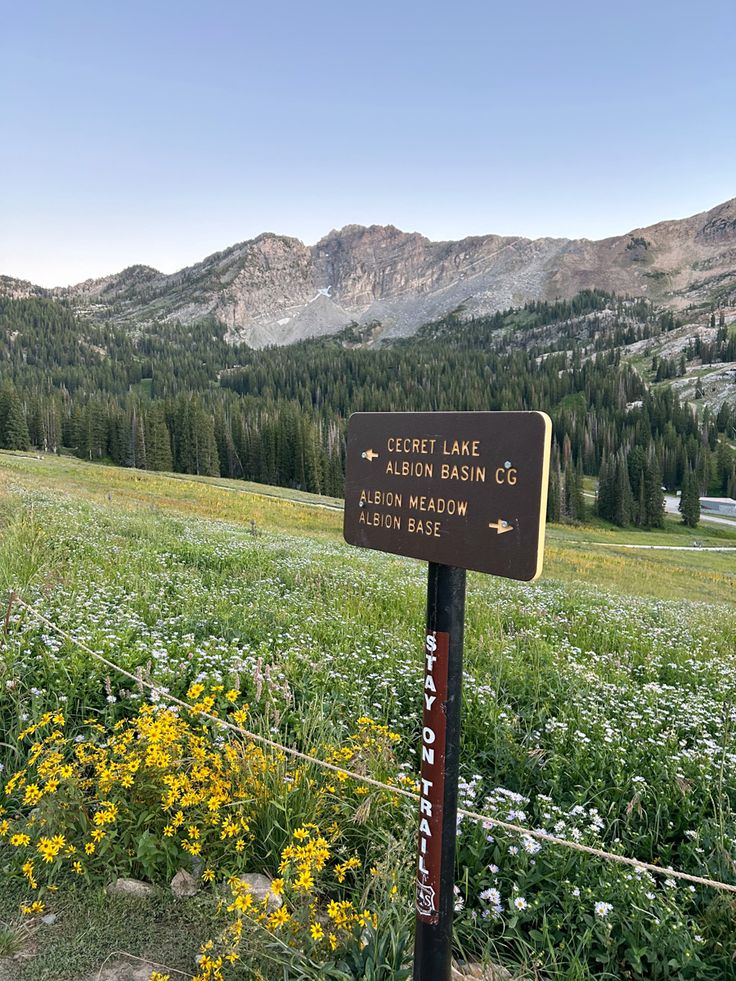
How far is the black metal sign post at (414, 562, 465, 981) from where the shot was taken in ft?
9.04

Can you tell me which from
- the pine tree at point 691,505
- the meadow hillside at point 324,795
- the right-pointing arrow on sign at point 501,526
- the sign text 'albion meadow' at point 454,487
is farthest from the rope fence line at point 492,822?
the pine tree at point 691,505

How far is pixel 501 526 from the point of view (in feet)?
8.53

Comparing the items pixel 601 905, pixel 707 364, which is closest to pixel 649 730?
pixel 601 905

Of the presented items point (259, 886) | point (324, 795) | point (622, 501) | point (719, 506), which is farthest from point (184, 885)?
point (719, 506)

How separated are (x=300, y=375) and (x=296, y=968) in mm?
197672

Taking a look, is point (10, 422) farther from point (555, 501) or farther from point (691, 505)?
point (691, 505)

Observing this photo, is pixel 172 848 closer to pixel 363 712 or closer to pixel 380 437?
pixel 363 712

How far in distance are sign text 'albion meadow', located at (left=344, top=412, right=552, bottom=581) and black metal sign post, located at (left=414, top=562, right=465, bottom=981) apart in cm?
25

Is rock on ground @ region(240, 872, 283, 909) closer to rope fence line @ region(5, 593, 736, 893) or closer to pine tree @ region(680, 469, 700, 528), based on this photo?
rope fence line @ region(5, 593, 736, 893)

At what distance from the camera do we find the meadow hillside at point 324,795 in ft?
10.5

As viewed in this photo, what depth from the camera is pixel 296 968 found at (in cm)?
282

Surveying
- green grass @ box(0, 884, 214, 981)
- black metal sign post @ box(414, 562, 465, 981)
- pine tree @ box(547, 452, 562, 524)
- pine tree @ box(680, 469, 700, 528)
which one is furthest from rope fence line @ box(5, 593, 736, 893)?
pine tree @ box(680, 469, 700, 528)

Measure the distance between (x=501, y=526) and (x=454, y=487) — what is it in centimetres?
33

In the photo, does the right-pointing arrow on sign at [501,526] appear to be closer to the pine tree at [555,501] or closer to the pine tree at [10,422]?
the pine tree at [555,501]
